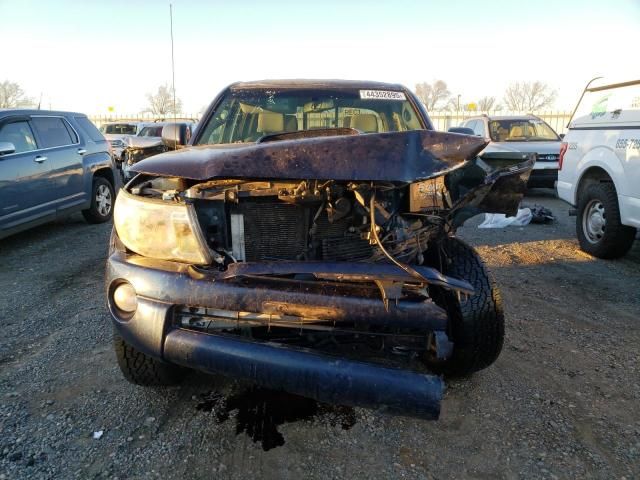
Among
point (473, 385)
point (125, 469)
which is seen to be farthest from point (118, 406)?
point (473, 385)

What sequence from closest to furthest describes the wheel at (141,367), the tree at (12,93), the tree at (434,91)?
the wheel at (141,367) → the tree at (12,93) → the tree at (434,91)

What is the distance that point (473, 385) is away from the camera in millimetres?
2713

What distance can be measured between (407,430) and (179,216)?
4.94ft

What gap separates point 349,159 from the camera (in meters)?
1.99

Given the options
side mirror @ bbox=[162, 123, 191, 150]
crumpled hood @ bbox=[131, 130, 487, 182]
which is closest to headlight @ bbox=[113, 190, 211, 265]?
crumpled hood @ bbox=[131, 130, 487, 182]

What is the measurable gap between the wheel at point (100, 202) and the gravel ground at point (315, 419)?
3.85 m

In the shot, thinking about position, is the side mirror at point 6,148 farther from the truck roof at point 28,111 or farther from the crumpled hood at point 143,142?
the crumpled hood at point 143,142

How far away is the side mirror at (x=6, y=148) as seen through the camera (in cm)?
518

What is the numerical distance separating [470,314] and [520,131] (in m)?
9.22

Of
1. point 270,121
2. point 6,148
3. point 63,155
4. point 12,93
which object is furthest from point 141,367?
point 12,93

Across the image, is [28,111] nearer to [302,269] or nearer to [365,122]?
[365,122]

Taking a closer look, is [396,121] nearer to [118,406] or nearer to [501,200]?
[501,200]

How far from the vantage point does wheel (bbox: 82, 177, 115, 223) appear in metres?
7.32

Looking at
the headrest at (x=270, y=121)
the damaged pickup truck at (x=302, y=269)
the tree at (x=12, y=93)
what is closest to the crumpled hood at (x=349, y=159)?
the damaged pickup truck at (x=302, y=269)
